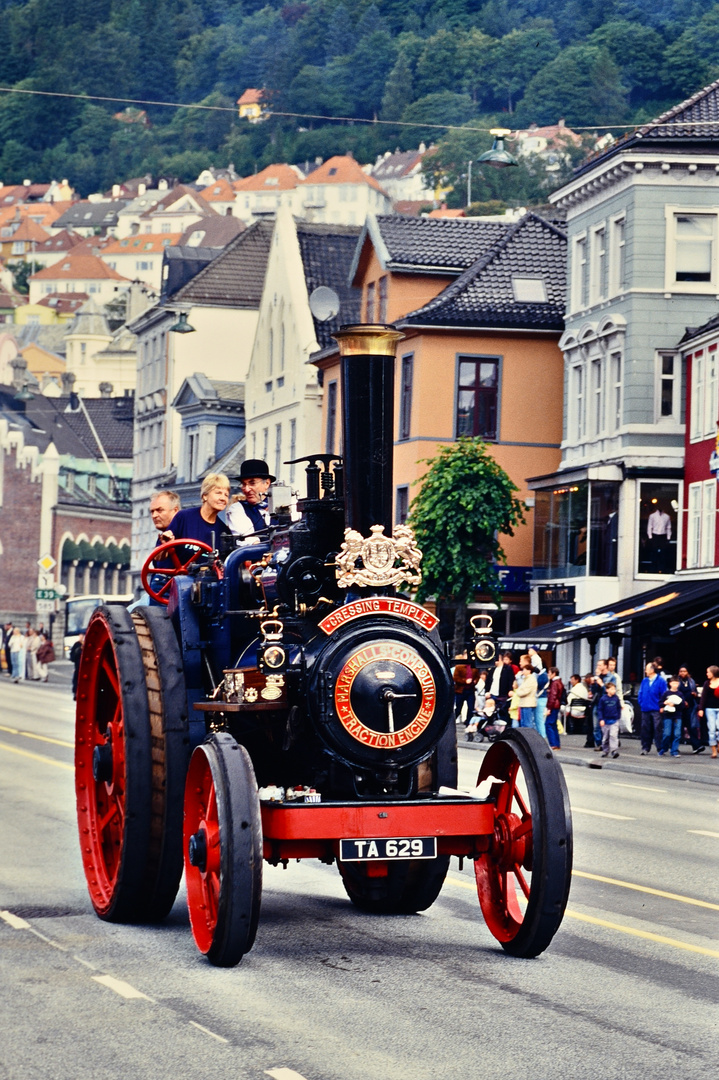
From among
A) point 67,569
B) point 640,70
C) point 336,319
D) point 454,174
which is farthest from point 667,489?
point 454,174

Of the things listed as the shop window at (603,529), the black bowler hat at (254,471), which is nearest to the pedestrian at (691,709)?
the shop window at (603,529)

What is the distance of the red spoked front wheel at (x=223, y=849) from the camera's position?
8938 mm

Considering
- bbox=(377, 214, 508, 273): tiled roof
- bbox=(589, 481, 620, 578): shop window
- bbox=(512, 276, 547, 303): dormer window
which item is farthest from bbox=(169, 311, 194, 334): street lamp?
bbox=(589, 481, 620, 578): shop window

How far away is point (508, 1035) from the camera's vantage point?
805cm

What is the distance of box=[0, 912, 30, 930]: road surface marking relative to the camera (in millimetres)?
10773

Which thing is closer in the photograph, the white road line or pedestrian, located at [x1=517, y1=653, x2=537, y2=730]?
the white road line

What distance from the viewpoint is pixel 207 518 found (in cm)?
1192

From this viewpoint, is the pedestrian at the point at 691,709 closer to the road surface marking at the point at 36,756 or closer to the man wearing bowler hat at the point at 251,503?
the road surface marking at the point at 36,756

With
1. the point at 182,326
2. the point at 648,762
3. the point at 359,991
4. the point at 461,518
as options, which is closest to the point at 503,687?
the point at 648,762

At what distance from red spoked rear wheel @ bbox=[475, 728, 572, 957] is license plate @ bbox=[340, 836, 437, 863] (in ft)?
1.38

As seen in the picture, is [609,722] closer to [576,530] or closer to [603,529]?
[603,529]

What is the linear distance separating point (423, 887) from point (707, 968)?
1.86 metres

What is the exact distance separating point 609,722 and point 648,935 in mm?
20109

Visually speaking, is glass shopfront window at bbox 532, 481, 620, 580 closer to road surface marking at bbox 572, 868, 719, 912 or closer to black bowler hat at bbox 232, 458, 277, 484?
road surface marking at bbox 572, 868, 719, 912
